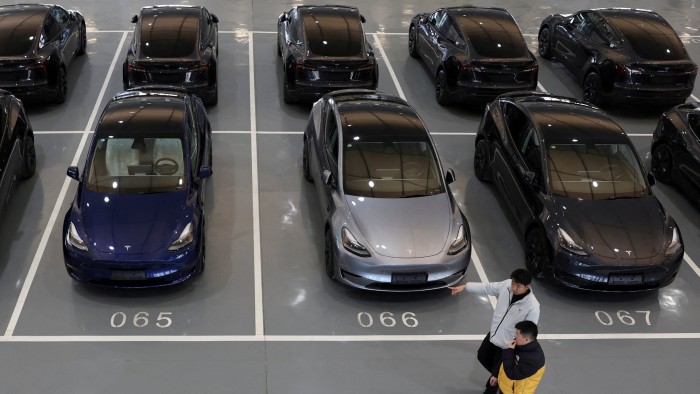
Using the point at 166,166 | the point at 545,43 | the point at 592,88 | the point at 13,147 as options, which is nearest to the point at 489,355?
the point at 166,166

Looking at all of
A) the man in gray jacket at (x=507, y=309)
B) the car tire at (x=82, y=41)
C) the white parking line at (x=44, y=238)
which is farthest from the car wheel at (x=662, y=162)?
the car tire at (x=82, y=41)

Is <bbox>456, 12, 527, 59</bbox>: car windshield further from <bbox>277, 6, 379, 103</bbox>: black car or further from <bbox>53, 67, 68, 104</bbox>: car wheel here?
<bbox>53, 67, 68, 104</bbox>: car wheel

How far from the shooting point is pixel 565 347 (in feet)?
31.0

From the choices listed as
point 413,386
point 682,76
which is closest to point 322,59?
point 682,76

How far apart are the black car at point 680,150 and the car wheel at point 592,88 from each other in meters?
2.05

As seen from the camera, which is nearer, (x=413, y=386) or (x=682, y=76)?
(x=413, y=386)

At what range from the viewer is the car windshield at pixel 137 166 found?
34.2 ft

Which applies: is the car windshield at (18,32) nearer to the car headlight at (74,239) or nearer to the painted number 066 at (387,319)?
the car headlight at (74,239)

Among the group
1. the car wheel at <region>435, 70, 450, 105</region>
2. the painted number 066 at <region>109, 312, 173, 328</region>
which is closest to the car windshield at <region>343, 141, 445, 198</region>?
the painted number 066 at <region>109, 312, 173, 328</region>

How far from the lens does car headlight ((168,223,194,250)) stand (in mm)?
9773

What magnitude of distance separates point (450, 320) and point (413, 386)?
130 cm

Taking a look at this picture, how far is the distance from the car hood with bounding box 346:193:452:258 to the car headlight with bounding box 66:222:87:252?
3.05 meters

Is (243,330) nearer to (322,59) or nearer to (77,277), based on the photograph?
(77,277)

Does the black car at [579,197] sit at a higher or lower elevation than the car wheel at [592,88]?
higher
